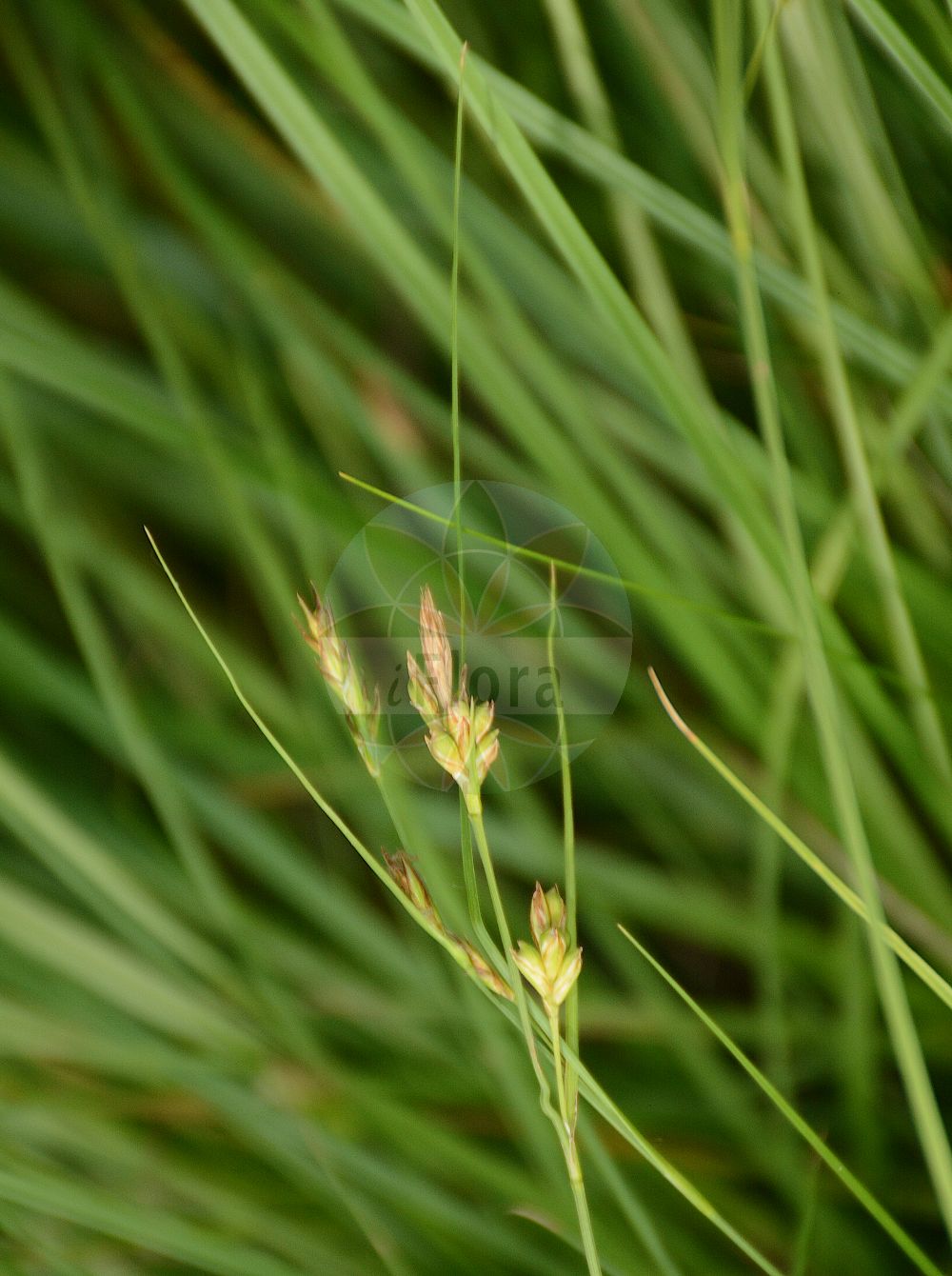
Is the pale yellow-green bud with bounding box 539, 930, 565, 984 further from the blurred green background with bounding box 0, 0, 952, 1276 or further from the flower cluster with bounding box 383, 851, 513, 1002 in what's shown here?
the blurred green background with bounding box 0, 0, 952, 1276

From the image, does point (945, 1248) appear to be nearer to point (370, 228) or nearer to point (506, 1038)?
point (506, 1038)

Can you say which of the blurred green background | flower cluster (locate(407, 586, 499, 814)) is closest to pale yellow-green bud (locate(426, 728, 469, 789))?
flower cluster (locate(407, 586, 499, 814))

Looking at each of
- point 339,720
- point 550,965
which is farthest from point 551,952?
point 339,720

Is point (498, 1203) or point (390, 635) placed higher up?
point (390, 635)

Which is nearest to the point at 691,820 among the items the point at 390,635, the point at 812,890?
the point at 812,890

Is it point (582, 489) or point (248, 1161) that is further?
point (248, 1161)

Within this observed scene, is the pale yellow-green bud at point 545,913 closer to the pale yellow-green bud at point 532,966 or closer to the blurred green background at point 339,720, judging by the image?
the pale yellow-green bud at point 532,966

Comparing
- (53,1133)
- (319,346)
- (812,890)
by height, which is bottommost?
(53,1133)

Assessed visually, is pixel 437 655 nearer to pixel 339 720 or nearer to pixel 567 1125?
pixel 567 1125

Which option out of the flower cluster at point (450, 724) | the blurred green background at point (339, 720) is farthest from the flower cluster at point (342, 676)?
the blurred green background at point (339, 720)
